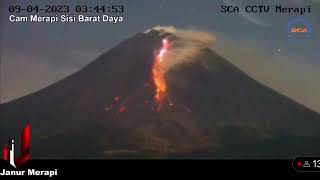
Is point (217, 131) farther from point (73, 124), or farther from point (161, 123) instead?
point (73, 124)

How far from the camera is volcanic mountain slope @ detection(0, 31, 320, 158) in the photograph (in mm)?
5738

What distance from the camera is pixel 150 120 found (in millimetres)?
5801

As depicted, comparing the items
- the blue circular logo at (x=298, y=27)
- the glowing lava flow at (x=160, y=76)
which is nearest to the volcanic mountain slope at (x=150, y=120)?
the glowing lava flow at (x=160, y=76)

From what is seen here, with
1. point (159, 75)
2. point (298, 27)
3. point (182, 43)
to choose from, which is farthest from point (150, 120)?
point (298, 27)

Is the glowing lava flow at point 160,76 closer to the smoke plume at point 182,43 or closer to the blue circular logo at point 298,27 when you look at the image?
the smoke plume at point 182,43

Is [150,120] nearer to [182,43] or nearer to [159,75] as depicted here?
[159,75]

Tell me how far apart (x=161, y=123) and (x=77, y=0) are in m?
1.30

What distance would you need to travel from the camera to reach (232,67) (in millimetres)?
6281

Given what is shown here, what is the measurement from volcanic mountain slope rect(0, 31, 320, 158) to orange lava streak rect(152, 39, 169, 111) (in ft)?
0.22

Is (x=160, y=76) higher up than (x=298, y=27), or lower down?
lower down

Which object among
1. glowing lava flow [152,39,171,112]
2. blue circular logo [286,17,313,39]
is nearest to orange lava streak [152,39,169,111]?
glowing lava flow [152,39,171,112]

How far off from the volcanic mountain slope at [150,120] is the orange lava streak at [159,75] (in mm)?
67

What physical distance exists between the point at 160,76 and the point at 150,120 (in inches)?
21.4

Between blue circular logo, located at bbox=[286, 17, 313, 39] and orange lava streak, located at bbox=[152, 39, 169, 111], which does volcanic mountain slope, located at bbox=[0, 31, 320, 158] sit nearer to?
orange lava streak, located at bbox=[152, 39, 169, 111]
